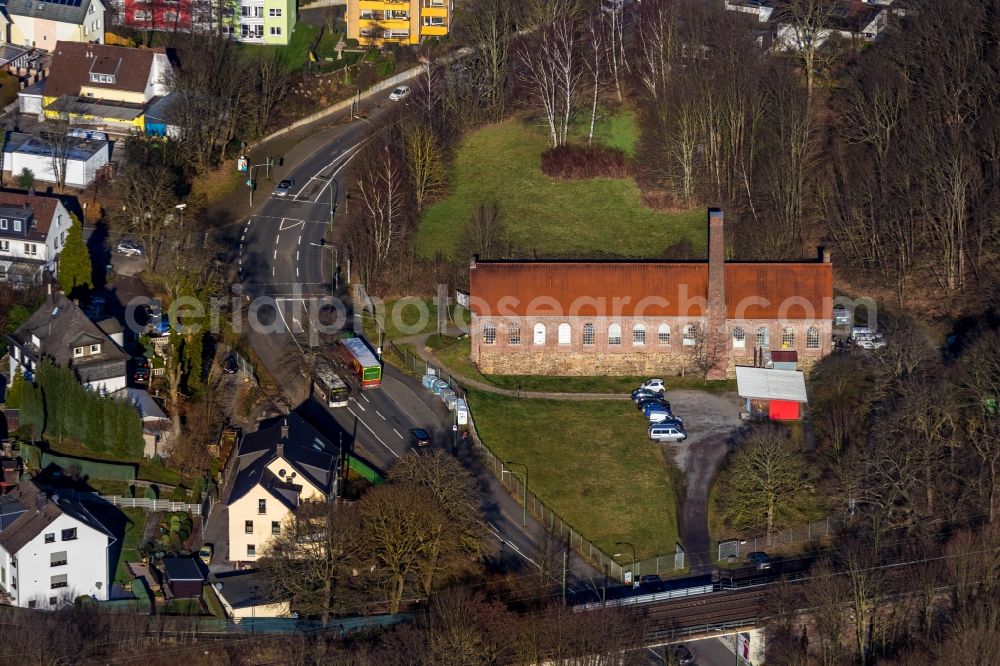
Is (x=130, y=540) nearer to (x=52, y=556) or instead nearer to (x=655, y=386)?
(x=52, y=556)

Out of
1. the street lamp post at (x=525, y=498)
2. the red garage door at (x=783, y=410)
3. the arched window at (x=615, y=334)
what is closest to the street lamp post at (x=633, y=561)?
the street lamp post at (x=525, y=498)

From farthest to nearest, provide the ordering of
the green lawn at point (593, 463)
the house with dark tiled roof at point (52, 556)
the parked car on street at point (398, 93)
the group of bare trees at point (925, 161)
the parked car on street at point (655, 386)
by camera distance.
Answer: the parked car on street at point (398, 93), the group of bare trees at point (925, 161), the parked car on street at point (655, 386), the green lawn at point (593, 463), the house with dark tiled roof at point (52, 556)

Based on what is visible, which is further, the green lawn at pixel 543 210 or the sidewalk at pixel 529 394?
the green lawn at pixel 543 210

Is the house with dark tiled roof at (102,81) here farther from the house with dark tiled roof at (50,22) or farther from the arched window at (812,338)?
the arched window at (812,338)

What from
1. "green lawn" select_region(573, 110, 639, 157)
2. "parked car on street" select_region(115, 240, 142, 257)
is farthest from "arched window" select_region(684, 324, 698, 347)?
"parked car on street" select_region(115, 240, 142, 257)

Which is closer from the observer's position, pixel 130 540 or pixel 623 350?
pixel 130 540

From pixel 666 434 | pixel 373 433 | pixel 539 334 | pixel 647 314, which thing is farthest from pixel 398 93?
pixel 666 434

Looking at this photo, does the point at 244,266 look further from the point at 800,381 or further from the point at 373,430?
the point at 800,381
